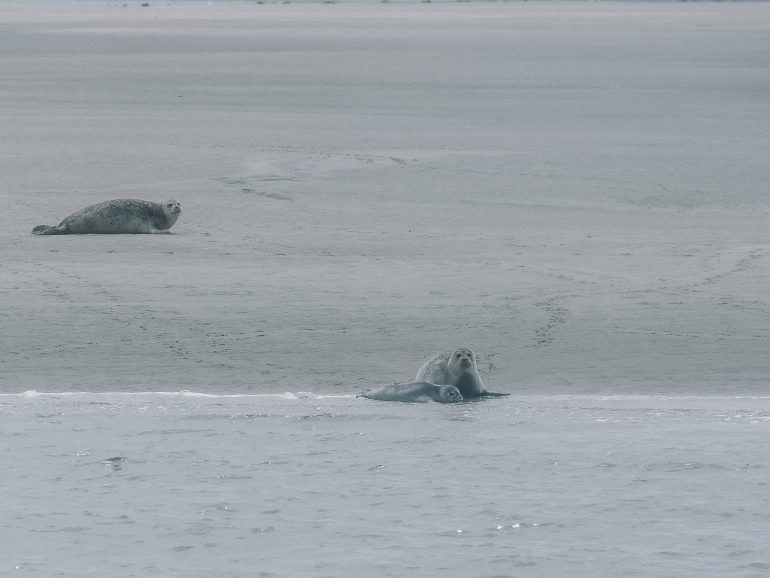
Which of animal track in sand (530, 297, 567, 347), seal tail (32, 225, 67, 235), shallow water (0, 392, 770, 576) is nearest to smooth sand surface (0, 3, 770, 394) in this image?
animal track in sand (530, 297, 567, 347)

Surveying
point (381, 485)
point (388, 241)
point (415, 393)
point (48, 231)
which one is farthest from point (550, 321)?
point (48, 231)

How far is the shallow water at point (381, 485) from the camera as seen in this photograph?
438 cm

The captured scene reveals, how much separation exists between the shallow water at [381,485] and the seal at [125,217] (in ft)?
A: 12.2

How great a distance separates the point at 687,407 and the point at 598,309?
5.46 feet

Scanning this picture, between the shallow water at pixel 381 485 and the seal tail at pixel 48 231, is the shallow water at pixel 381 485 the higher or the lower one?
the lower one

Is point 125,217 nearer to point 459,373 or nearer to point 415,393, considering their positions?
point 415,393

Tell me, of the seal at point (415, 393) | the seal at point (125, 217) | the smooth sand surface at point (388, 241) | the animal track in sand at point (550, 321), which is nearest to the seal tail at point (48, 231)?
the seal at point (125, 217)

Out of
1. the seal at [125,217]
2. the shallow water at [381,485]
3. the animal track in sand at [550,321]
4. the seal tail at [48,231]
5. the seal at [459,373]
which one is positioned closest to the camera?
the shallow water at [381,485]

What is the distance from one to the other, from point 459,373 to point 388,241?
3.67m

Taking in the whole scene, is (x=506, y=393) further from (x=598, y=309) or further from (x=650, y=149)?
(x=650, y=149)

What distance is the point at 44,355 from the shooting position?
22.2ft

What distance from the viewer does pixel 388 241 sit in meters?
9.48

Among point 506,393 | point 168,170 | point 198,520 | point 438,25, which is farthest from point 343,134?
point 438,25

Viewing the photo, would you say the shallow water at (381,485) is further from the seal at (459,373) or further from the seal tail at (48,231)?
the seal tail at (48,231)
